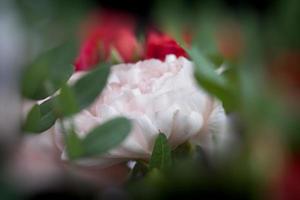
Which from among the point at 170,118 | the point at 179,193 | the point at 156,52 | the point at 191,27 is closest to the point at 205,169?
the point at 179,193

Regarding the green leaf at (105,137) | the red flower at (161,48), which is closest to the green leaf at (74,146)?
the green leaf at (105,137)

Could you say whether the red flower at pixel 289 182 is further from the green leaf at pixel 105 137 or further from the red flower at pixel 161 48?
the red flower at pixel 161 48

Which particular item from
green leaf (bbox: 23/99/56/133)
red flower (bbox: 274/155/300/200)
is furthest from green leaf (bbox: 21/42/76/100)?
red flower (bbox: 274/155/300/200)

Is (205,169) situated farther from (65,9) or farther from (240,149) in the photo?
(65,9)

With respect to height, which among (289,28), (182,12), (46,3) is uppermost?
(289,28)

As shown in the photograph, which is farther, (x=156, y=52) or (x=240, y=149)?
(x=156, y=52)

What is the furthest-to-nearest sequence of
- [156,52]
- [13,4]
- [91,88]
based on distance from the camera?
[13,4], [156,52], [91,88]

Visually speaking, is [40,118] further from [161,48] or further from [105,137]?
[161,48]
